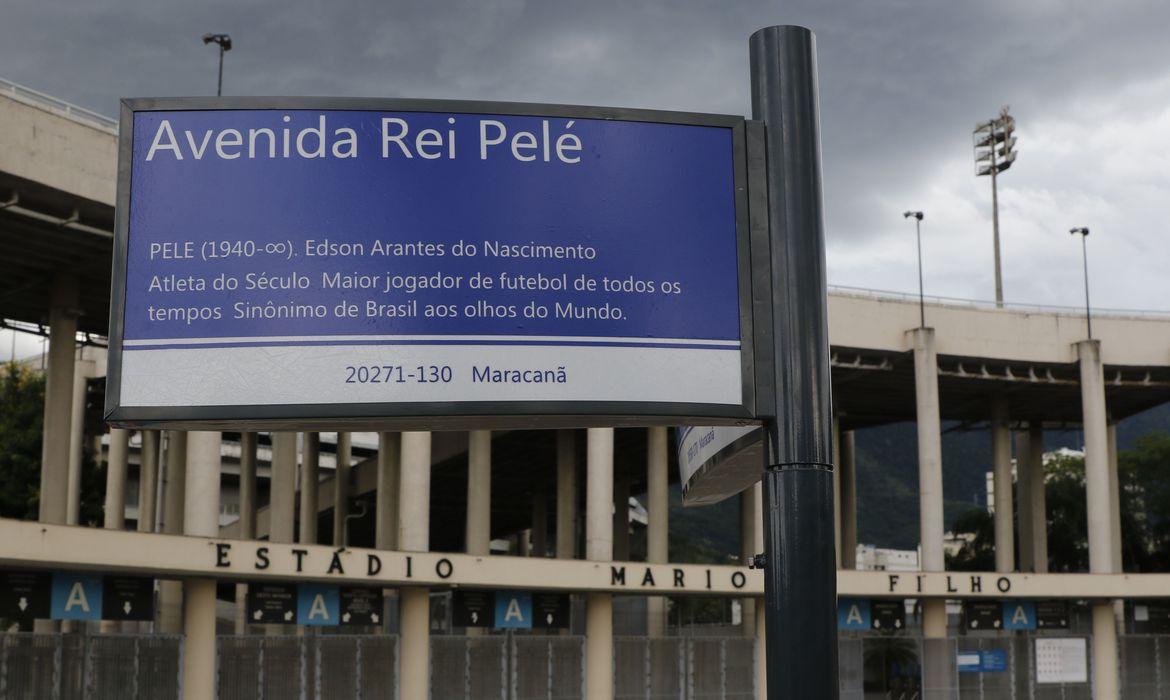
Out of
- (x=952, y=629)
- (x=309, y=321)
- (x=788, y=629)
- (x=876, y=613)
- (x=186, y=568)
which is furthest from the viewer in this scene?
(x=952, y=629)

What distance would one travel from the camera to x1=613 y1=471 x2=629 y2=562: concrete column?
7294cm

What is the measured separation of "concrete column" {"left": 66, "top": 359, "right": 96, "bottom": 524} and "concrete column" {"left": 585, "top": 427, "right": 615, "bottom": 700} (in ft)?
89.0

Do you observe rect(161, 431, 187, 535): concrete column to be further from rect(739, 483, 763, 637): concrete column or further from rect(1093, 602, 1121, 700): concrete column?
rect(1093, 602, 1121, 700): concrete column

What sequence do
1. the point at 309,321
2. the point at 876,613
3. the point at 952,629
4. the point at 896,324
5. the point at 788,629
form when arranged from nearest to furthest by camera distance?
the point at 788,629
the point at 309,321
the point at 876,613
the point at 896,324
the point at 952,629

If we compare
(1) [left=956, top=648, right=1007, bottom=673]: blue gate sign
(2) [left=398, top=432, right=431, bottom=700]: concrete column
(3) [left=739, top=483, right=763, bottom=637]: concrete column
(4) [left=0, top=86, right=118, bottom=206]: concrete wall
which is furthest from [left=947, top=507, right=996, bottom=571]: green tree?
(4) [left=0, top=86, right=118, bottom=206]: concrete wall

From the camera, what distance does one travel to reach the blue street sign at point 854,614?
4666cm

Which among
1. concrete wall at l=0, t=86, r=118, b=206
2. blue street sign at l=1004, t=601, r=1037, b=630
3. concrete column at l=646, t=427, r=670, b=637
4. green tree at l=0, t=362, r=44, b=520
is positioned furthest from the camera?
green tree at l=0, t=362, r=44, b=520

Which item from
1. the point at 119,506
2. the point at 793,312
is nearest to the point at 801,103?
the point at 793,312

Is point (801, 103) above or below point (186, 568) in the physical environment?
above

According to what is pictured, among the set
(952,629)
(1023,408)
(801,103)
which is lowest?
(952,629)

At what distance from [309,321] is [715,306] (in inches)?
83.0

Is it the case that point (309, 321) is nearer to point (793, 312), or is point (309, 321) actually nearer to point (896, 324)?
point (793, 312)

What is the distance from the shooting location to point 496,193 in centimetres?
713

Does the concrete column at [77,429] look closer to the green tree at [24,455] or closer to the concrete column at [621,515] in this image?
the green tree at [24,455]
